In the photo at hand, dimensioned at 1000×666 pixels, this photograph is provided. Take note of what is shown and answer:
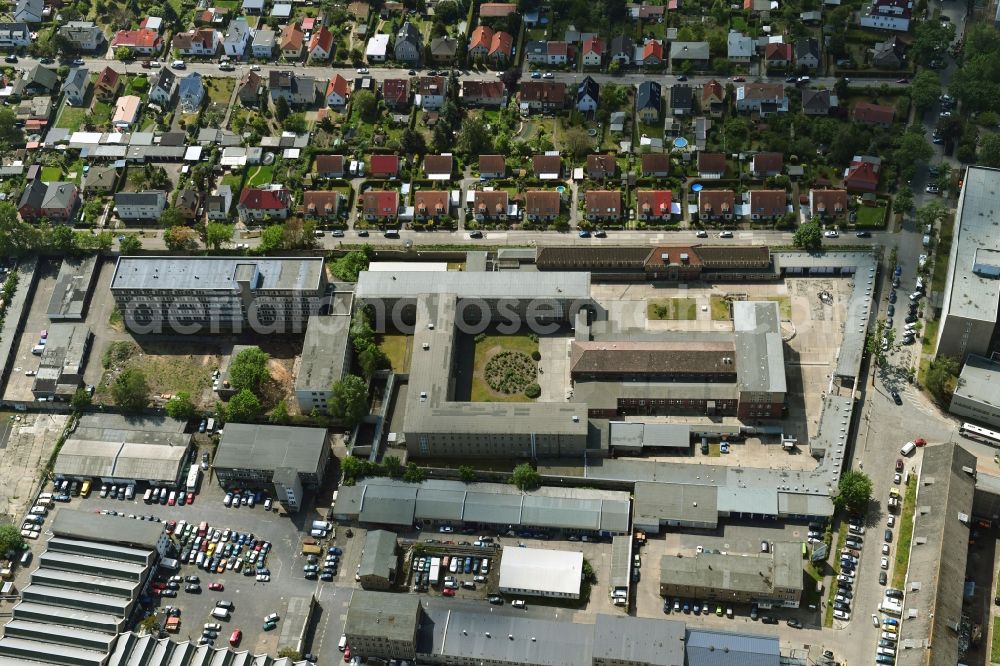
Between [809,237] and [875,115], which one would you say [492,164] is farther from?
[875,115]

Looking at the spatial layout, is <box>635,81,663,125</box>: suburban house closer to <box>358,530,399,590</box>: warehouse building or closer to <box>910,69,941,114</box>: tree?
<box>910,69,941,114</box>: tree

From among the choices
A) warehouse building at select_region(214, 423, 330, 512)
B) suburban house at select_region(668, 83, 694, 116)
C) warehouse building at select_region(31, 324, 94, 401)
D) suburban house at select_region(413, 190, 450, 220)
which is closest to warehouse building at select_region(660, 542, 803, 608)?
warehouse building at select_region(214, 423, 330, 512)

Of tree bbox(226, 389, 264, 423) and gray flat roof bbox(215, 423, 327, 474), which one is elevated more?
tree bbox(226, 389, 264, 423)

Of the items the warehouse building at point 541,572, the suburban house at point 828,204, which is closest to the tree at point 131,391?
the warehouse building at point 541,572

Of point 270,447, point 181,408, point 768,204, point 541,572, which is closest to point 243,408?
point 270,447

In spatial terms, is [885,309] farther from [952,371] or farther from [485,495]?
[485,495]

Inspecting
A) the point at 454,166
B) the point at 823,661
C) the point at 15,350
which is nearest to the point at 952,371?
the point at 823,661
